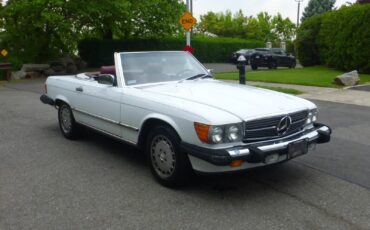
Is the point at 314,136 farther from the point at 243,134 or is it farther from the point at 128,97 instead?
the point at 128,97

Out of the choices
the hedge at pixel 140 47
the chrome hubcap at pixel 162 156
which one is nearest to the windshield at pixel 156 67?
the chrome hubcap at pixel 162 156

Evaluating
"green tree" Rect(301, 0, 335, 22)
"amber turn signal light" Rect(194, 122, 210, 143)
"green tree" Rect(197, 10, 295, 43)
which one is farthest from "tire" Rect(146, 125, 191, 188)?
"green tree" Rect(197, 10, 295, 43)

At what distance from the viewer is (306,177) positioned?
4891mm

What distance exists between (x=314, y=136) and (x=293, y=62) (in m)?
25.5

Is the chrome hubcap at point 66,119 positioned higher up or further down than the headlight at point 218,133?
further down

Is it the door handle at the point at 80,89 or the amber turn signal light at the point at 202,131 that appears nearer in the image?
the amber turn signal light at the point at 202,131

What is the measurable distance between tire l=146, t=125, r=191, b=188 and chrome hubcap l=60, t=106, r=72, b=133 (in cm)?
242

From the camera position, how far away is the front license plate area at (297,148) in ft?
13.9

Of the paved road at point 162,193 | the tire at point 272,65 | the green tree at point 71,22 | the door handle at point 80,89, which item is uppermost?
the green tree at point 71,22

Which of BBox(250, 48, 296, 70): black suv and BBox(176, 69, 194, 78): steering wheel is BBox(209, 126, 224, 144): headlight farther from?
BBox(250, 48, 296, 70): black suv

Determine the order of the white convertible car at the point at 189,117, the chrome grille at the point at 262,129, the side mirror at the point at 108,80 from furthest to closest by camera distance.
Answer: the side mirror at the point at 108,80 → the chrome grille at the point at 262,129 → the white convertible car at the point at 189,117

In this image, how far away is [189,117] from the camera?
415 cm

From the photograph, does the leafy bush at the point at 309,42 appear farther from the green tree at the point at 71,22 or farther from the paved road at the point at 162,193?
the paved road at the point at 162,193

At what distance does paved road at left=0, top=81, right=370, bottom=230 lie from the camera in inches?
147
